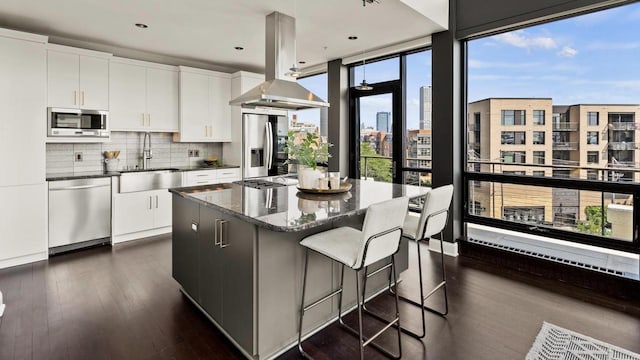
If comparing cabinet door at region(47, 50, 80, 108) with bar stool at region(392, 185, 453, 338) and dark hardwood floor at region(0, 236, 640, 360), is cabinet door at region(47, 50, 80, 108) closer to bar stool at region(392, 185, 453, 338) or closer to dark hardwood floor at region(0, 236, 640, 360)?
dark hardwood floor at region(0, 236, 640, 360)

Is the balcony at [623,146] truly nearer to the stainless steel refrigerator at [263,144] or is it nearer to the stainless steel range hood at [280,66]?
the stainless steel range hood at [280,66]

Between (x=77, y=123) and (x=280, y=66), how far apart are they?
9.36 feet

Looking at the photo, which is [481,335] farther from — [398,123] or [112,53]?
[112,53]

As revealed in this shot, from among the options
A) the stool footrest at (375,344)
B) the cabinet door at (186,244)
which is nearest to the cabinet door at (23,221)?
the cabinet door at (186,244)

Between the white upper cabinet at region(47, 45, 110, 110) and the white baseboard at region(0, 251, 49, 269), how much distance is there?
177cm

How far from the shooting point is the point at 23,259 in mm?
3789

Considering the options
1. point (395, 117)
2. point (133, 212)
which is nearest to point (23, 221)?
point (133, 212)

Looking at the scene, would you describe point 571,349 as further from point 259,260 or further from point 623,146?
point 259,260

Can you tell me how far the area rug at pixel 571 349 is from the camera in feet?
7.10

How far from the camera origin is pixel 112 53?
15.9 feet

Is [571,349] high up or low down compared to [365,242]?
down

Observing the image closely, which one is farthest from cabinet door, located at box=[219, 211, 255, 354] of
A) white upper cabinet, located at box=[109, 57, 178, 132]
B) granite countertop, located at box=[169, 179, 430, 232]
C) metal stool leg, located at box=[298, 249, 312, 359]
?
white upper cabinet, located at box=[109, 57, 178, 132]

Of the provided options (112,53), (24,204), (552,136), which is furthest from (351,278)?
→ (112,53)

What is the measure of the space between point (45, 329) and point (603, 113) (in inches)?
196
